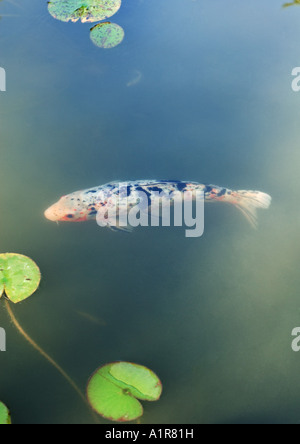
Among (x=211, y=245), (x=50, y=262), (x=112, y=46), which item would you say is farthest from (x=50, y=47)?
(x=211, y=245)

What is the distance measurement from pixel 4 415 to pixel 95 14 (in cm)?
503

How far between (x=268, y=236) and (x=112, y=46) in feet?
11.1

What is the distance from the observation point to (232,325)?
2.96m

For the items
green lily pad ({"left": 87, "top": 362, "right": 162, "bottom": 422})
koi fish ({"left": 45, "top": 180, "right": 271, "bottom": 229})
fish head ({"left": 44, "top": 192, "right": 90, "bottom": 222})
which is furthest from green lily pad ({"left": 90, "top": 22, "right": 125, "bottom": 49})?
green lily pad ({"left": 87, "top": 362, "right": 162, "bottom": 422})

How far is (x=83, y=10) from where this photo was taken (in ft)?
16.7

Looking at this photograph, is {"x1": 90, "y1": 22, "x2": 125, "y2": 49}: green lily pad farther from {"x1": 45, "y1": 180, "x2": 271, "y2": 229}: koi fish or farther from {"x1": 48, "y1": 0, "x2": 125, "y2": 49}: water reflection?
{"x1": 45, "y1": 180, "x2": 271, "y2": 229}: koi fish

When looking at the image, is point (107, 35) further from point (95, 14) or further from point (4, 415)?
point (4, 415)

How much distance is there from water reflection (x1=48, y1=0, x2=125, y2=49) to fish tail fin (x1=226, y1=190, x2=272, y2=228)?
2844 mm

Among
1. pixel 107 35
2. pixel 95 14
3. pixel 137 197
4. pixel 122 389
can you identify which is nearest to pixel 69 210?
pixel 137 197

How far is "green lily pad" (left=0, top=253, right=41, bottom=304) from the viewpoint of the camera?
2865mm

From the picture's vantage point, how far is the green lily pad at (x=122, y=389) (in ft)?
8.00

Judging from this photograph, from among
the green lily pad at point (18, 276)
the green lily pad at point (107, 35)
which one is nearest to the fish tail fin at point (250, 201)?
the green lily pad at point (18, 276)

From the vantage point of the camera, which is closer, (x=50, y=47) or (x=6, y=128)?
(x=6, y=128)
